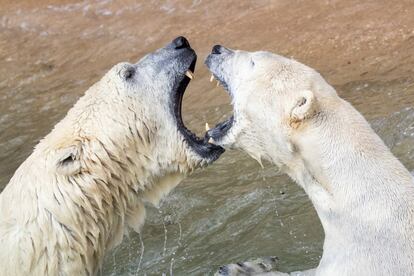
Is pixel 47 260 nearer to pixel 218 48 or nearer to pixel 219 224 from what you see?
pixel 218 48

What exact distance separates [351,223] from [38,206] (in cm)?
142

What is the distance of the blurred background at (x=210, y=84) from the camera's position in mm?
5652

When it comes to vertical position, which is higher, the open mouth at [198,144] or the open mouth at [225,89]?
the open mouth at [225,89]

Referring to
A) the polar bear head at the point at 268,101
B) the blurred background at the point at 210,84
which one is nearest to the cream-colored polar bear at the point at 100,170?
the polar bear head at the point at 268,101

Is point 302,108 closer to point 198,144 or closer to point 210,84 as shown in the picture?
point 198,144

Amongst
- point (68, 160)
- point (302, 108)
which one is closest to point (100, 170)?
point (68, 160)

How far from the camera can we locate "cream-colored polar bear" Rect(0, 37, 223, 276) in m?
4.11

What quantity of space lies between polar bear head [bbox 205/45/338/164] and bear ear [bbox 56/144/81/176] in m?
0.69

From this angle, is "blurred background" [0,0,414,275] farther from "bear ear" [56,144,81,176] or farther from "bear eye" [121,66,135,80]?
"bear ear" [56,144,81,176]

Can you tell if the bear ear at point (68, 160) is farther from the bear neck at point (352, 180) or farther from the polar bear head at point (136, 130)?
the bear neck at point (352, 180)

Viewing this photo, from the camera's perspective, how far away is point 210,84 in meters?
7.62

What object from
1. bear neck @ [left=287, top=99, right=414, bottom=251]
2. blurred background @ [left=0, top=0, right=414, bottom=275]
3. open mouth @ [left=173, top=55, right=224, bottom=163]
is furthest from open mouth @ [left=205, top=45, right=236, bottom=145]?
blurred background @ [left=0, top=0, right=414, bottom=275]

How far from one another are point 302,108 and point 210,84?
383cm

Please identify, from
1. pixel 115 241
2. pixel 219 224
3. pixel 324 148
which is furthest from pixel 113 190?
pixel 219 224
